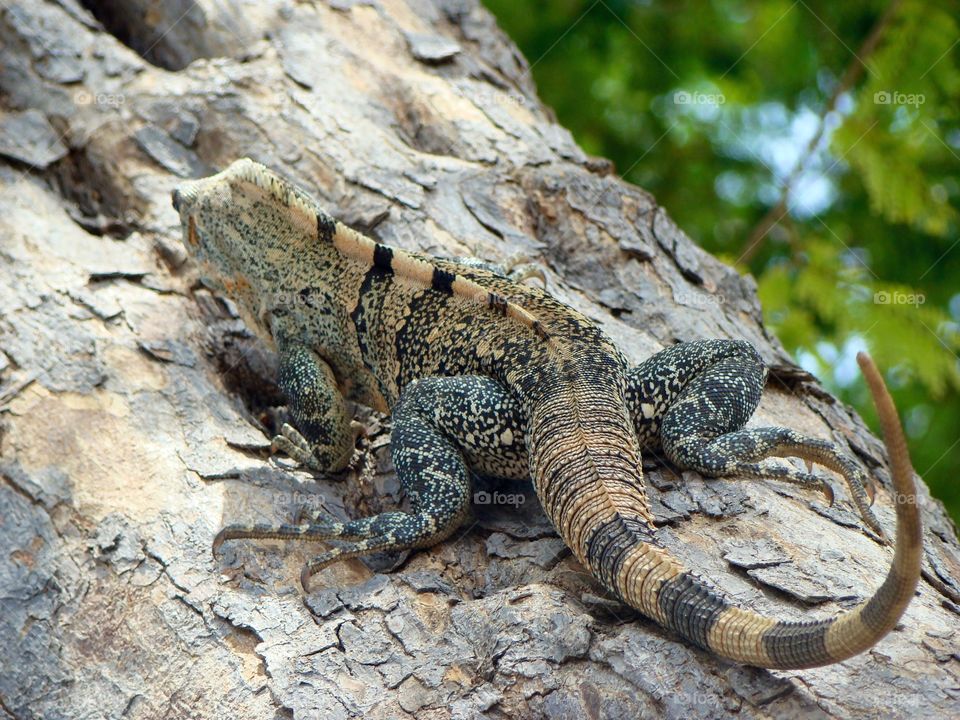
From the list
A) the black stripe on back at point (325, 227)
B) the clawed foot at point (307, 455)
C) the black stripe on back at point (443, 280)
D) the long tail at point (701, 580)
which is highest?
the long tail at point (701, 580)

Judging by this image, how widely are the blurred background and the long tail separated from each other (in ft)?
18.5

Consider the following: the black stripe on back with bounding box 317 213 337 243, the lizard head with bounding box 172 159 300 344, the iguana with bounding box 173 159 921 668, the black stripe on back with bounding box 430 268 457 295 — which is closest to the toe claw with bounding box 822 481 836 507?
the iguana with bounding box 173 159 921 668

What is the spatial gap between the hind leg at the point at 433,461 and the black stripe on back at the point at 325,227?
1496mm

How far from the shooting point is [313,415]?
6.70 metres

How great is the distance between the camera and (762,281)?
10242 millimetres

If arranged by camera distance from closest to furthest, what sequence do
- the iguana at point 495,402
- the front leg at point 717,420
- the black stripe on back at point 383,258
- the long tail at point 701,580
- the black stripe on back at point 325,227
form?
the long tail at point 701,580 < the iguana at point 495,402 < the front leg at point 717,420 < the black stripe on back at point 383,258 < the black stripe on back at point 325,227

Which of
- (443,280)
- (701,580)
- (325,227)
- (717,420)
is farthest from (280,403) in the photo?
(701,580)

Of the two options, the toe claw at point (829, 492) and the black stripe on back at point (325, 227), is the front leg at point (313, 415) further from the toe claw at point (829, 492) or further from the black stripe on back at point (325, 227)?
the toe claw at point (829, 492)

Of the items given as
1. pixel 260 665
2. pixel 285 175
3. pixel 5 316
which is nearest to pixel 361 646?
pixel 260 665

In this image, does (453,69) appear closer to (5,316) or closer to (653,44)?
(653,44)

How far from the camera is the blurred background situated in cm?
1012

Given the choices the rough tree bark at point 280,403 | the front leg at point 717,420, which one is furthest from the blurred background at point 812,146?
the front leg at point 717,420

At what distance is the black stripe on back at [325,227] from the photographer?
23.0 feet

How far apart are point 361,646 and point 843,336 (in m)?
6.80
